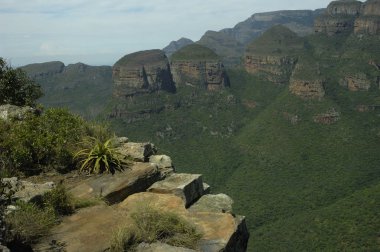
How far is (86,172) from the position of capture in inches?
498

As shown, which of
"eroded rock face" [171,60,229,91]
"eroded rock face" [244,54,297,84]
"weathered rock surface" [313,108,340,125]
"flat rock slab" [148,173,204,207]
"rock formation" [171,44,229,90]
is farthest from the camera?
"eroded rock face" [244,54,297,84]

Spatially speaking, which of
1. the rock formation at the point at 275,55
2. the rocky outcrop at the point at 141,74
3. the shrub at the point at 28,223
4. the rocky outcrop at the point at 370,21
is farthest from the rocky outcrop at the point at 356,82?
the shrub at the point at 28,223

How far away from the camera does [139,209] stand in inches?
383

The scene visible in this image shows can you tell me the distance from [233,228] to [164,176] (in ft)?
11.6

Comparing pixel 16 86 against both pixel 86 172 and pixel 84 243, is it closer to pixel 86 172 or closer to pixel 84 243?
pixel 86 172

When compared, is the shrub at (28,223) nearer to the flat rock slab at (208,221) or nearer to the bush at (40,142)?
the flat rock slab at (208,221)

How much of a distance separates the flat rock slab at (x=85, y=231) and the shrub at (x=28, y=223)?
0.62 ft

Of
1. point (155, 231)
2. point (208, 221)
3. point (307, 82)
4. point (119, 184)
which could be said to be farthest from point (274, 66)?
point (155, 231)

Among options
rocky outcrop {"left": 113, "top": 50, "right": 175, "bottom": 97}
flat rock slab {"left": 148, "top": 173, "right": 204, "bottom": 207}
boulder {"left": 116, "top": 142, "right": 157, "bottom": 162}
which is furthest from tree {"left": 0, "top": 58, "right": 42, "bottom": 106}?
rocky outcrop {"left": 113, "top": 50, "right": 175, "bottom": 97}

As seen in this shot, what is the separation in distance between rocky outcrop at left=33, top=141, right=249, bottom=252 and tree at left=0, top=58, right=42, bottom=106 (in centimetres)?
770

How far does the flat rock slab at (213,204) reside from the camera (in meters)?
11.5

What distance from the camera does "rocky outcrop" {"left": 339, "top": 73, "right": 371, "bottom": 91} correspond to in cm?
15988

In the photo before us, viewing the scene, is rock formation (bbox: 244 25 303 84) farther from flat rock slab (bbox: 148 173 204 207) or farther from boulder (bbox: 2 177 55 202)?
boulder (bbox: 2 177 55 202)

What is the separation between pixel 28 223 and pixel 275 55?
18379cm
